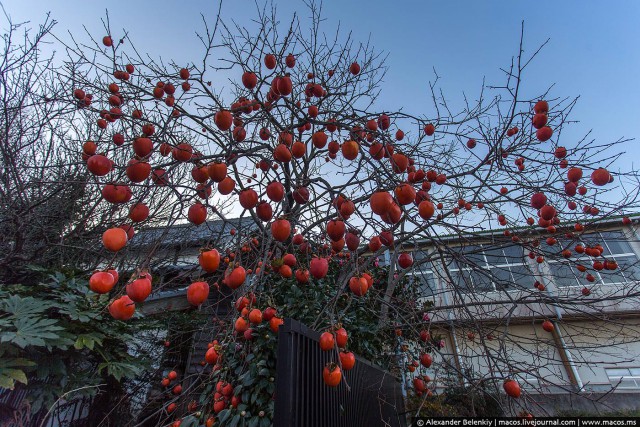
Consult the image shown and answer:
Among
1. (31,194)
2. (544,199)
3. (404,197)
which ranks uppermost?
(31,194)

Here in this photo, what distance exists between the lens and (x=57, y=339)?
97.7 inches

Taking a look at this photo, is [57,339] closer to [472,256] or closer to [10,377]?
[10,377]

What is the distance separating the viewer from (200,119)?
2439mm

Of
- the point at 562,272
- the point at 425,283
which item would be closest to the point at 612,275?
the point at 425,283

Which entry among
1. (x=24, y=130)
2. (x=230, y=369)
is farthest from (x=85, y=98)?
(x=230, y=369)

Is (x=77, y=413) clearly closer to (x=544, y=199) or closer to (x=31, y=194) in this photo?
(x=31, y=194)

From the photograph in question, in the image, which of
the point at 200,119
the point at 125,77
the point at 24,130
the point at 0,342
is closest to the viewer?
the point at 0,342

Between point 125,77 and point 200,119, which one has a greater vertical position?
point 125,77

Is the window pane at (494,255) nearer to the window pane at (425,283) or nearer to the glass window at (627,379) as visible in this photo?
the window pane at (425,283)

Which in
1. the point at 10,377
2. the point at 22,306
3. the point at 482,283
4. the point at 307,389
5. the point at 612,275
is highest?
the point at 612,275

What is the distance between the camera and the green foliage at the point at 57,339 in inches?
91.4

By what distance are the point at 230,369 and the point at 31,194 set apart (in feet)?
11.3

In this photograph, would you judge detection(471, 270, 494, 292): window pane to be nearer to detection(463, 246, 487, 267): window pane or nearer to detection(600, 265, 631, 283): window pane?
detection(463, 246, 487, 267): window pane

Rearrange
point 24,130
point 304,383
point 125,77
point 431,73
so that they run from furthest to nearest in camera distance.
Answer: point 24,130 < point 431,73 < point 125,77 < point 304,383
